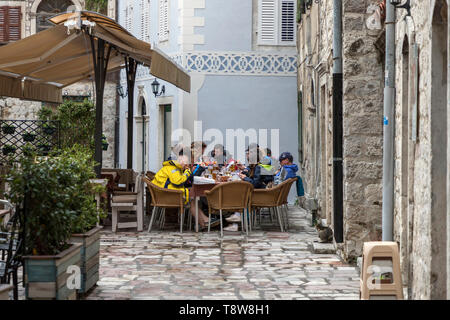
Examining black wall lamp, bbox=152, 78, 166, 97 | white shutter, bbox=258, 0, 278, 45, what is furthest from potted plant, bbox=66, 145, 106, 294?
white shutter, bbox=258, 0, 278, 45

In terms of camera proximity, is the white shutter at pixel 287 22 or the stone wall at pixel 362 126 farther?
the white shutter at pixel 287 22

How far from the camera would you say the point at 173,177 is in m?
11.5

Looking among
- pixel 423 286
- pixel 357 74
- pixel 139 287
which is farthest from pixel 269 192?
pixel 423 286

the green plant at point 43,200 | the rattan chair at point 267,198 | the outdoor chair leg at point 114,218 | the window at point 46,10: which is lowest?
the outdoor chair leg at point 114,218

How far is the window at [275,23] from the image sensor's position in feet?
61.0

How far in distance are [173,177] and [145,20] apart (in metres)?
10.6

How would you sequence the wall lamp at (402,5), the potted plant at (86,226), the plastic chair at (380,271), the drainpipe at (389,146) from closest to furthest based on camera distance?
1. the plastic chair at (380,271)
2. the wall lamp at (402,5)
3. the potted plant at (86,226)
4. the drainpipe at (389,146)

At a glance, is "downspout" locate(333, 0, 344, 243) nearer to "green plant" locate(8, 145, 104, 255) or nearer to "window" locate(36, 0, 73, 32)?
"green plant" locate(8, 145, 104, 255)

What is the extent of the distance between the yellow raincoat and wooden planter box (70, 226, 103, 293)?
463cm

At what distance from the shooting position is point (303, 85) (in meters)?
16.8

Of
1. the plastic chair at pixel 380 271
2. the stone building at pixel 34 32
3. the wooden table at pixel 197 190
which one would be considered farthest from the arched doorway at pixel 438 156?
the stone building at pixel 34 32

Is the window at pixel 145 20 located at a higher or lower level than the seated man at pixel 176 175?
higher

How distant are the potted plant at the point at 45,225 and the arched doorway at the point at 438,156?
8.43 feet

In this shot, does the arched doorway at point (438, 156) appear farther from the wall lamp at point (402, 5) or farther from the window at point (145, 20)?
the window at point (145, 20)
